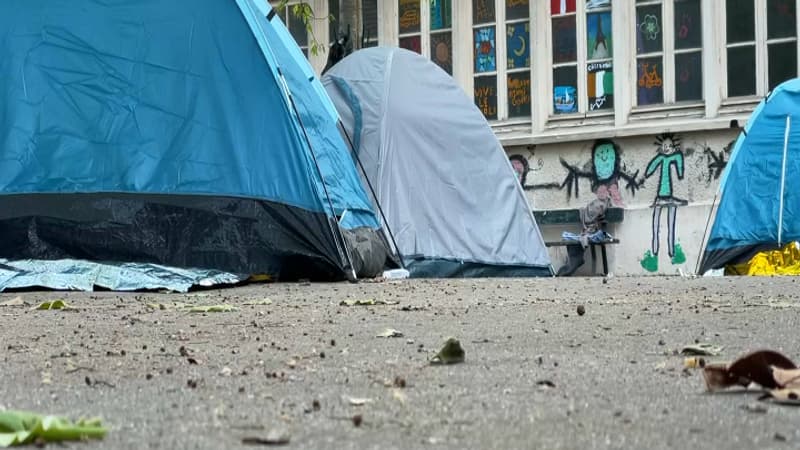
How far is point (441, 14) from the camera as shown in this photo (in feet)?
49.8

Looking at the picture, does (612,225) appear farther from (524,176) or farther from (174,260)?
(174,260)

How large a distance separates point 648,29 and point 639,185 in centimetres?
164

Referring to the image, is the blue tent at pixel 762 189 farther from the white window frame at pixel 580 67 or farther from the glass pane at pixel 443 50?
the glass pane at pixel 443 50

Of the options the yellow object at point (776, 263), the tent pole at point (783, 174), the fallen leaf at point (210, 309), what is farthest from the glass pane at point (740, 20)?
the fallen leaf at point (210, 309)

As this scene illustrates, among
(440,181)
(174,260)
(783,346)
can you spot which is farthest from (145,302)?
(440,181)

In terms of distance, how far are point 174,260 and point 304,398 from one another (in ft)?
16.2

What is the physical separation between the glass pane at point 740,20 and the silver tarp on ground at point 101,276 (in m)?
7.84

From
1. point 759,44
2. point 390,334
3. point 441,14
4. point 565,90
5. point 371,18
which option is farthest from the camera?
point 371,18

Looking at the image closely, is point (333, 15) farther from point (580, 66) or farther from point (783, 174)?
point (783, 174)

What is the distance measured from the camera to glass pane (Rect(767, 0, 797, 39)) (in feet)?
44.1

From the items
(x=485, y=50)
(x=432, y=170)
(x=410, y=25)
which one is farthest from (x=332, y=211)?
(x=410, y=25)

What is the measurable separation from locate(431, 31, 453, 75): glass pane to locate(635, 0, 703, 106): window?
7.03 feet

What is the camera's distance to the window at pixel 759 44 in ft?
44.1

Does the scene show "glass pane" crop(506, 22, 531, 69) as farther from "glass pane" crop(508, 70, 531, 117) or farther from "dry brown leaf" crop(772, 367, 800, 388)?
"dry brown leaf" crop(772, 367, 800, 388)
